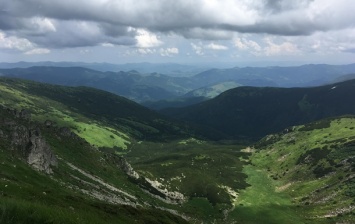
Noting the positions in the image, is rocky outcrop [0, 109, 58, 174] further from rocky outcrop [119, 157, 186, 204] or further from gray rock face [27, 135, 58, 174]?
rocky outcrop [119, 157, 186, 204]

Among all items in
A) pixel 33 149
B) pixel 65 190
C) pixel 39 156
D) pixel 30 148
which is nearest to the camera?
pixel 65 190

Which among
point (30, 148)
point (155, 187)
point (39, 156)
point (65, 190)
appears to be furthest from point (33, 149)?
point (155, 187)

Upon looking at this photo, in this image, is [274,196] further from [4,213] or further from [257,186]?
[4,213]

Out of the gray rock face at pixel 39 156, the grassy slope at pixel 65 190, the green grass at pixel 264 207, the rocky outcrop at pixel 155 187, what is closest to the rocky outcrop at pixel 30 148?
the gray rock face at pixel 39 156

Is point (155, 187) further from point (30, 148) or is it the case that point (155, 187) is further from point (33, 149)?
point (30, 148)

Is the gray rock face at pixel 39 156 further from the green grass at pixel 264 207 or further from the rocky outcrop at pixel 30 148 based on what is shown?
the green grass at pixel 264 207

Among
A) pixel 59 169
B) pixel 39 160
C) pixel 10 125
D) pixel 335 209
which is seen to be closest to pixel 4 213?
pixel 39 160

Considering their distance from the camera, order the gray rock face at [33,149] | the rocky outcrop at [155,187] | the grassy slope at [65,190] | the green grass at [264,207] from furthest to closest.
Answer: the rocky outcrop at [155,187] < the green grass at [264,207] < the gray rock face at [33,149] < the grassy slope at [65,190]

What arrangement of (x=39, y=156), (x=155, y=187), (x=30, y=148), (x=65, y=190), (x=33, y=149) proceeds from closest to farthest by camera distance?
1. (x=65, y=190)
2. (x=39, y=156)
3. (x=33, y=149)
4. (x=30, y=148)
5. (x=155, y=187)

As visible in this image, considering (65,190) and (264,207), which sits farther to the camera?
(264,207)

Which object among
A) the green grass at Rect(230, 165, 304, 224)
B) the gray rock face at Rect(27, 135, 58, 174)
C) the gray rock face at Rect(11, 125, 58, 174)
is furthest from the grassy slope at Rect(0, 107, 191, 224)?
the green grass at Rect(230, 165, 304, 224)

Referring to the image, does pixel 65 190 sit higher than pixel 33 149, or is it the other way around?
pixel 33 149
